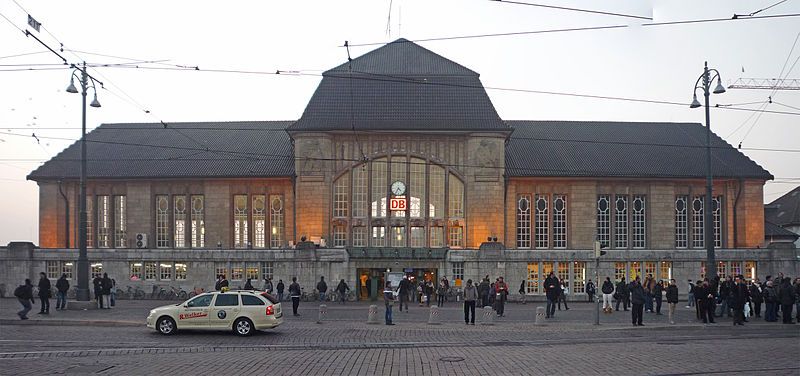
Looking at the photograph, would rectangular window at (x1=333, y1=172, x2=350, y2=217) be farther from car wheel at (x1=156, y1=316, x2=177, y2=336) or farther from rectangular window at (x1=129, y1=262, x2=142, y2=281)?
car wheel at (x1=156, y1=316, x2=177, y2=336)

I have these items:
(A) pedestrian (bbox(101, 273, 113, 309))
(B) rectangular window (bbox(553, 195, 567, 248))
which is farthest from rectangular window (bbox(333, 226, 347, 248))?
(A) pedestrian (bbox(101, 273, 113, 309))

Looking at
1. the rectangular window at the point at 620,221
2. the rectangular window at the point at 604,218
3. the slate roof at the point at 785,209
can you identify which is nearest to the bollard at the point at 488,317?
the rectangular window at the point at 604,218

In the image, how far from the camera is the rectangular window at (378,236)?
55625mm

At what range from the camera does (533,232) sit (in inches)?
2323

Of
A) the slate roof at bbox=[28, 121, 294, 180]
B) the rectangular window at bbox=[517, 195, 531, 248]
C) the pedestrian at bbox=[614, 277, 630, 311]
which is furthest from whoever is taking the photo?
the slate roof at bbox=[28, 121, 294, 180]

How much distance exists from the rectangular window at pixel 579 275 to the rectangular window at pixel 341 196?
51.0 feet

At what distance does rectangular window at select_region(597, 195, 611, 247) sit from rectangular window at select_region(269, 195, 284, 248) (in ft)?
75.6

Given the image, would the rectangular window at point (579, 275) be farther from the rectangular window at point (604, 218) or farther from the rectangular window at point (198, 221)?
the rectangular window at point (198, 221)

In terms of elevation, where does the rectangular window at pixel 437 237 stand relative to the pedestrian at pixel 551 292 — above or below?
above

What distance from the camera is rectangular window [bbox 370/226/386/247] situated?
55.6 metres

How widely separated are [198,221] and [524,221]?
2393cm

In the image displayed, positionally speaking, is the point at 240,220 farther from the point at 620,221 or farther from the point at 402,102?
the point at 620,221

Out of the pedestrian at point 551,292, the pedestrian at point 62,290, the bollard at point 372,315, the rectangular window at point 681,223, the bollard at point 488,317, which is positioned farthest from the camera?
the rectangular window at point 681,223

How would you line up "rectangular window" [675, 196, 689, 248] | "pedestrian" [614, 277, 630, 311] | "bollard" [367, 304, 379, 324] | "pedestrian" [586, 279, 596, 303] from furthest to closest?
"rectangular window" [675, 196, 689, 248], "pedestrian" [586, 279, 596, 303], "pedestrian" [614, 277, 630, 311], "bollard" [367, 304, 379, 324]
